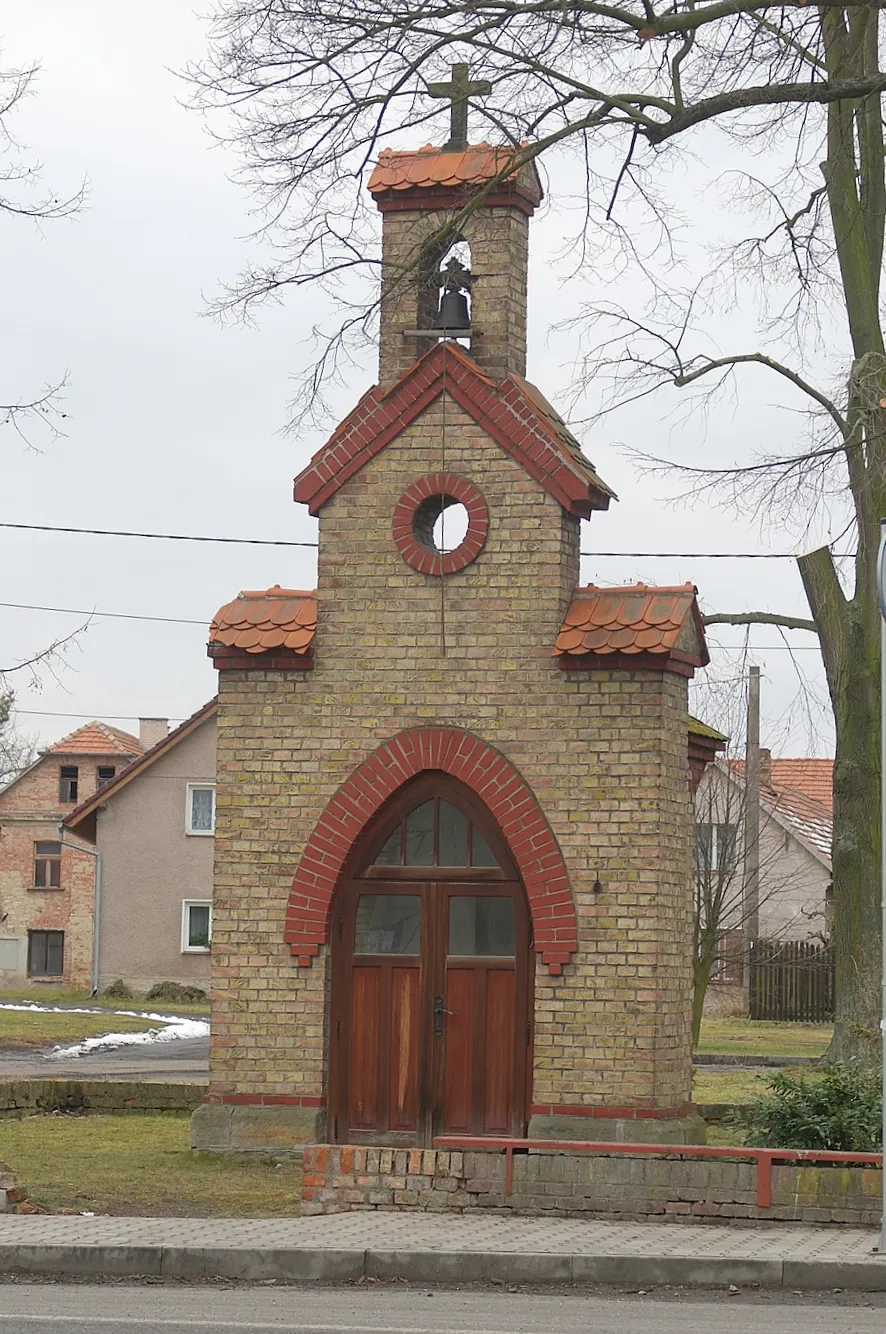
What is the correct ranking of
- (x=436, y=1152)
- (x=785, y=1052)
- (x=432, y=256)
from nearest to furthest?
(x=436, y=1152)
(x=432, y=256)
(x=785, y=1052)

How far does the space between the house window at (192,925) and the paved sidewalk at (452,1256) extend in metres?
36.9

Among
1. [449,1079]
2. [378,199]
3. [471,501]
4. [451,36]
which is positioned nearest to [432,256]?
[378,199]

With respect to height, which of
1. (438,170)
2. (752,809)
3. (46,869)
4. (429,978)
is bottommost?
(429,978)

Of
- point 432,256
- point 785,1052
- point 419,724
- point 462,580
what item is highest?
point 432,256

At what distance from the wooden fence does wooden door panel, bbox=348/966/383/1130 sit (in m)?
25.6

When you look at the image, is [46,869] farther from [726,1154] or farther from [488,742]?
[726,1154]

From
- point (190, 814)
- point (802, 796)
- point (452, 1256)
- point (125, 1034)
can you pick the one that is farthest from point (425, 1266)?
point (802, 796)

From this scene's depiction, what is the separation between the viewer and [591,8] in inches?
498

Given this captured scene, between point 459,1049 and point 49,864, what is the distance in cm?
4225

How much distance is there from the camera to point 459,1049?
50.5 ft

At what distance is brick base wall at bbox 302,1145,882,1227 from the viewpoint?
464 inches

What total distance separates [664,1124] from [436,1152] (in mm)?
2746

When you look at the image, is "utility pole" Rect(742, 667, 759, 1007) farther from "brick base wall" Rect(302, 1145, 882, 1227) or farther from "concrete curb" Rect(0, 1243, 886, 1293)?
"concrete curb" Rect(0, 1243, 886, 1293)

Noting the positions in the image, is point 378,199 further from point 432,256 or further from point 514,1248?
point 514,1248
